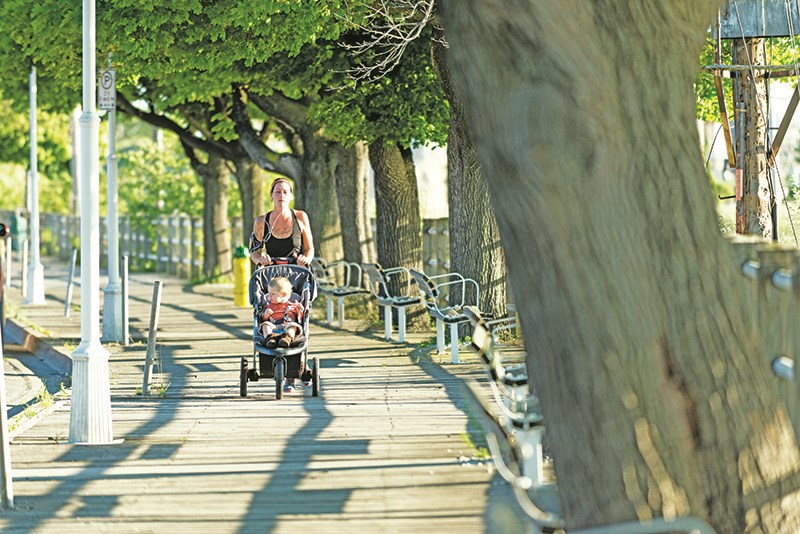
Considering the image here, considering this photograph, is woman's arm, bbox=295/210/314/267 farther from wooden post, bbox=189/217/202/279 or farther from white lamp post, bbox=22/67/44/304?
wooden post, bbox=189/217/202/279

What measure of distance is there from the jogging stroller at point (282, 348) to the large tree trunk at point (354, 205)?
1211 centimetres

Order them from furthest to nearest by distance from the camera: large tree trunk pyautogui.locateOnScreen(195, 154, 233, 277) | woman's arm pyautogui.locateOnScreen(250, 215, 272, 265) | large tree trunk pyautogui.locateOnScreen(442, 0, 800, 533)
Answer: large tree trunk pyautogui.locateOnScreen(195, 154, 233, 277)
woman's arm pyautogui.locateOnScreen(250, 215, 272, 265)
large tree trunk pyautogui.locateOnScreen(442, 0, 800, 533)

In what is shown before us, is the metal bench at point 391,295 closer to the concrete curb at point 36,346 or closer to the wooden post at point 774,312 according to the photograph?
the concrete curb at point 36,346

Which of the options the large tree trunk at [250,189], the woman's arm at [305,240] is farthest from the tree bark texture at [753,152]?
the large tree trunk at [250,189]

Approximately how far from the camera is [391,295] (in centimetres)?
2384

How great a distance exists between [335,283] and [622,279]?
68.3ft

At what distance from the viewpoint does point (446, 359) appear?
1847cm

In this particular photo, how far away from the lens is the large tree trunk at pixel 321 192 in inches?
1113

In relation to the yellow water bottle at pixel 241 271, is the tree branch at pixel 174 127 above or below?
above

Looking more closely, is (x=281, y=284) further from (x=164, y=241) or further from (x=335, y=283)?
(x=164, y=241)

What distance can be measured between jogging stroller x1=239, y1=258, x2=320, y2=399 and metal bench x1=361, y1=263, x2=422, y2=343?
20.6 ft

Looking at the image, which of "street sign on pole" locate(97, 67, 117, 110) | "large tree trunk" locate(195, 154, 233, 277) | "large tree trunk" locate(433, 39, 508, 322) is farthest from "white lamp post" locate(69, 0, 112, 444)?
"large tree trunk" locate(195, 154, 233, 277)

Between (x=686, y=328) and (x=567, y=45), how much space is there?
1302 millimetres

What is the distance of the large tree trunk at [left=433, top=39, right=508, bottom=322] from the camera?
2009 cm
